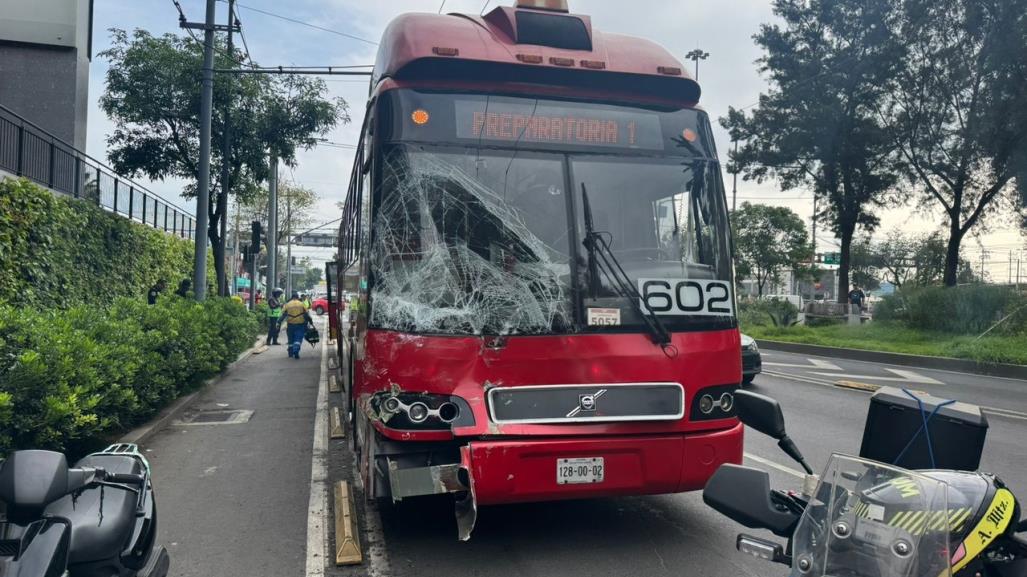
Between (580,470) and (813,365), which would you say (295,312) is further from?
(580,470)

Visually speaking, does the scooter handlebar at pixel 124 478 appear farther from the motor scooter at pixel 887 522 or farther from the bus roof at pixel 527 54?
the bus roof at pixel 527 54

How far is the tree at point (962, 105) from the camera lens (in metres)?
22.6

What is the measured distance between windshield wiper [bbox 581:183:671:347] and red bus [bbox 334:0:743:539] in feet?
0.03

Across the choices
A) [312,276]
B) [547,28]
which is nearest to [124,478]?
[547,28]

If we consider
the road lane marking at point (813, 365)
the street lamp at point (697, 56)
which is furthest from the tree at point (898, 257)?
the road lane marking at point (813, 365)

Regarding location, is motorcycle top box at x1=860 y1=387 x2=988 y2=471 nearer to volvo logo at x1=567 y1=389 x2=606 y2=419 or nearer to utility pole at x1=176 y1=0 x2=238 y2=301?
volvo logo at x1=567 y1=389 x2=606 y2=419

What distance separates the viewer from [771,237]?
47562mm

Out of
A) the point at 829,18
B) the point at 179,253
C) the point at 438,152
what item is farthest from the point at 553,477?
the point at 829,18

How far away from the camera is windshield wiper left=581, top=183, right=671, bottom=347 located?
500 centimetres

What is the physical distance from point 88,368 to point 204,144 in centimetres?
997

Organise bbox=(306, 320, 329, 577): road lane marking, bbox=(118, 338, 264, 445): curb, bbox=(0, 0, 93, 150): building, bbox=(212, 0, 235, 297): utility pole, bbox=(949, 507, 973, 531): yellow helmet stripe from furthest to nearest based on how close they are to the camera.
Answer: bbox=(212, 0, 235, 297): utility pole
bbox=(0, 0, 93, 150): building
bbox=(118, 338, 264, 445): curb
bbox=(306, 320, 329, 577): road lane marking
bbox=(949, 507, 973, 531): yellow helmet stripe

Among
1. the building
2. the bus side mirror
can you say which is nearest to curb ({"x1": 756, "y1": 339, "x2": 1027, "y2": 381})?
the bus side mirror

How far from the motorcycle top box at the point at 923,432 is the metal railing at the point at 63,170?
12376 mm

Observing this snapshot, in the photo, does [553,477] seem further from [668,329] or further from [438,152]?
[438,152]
